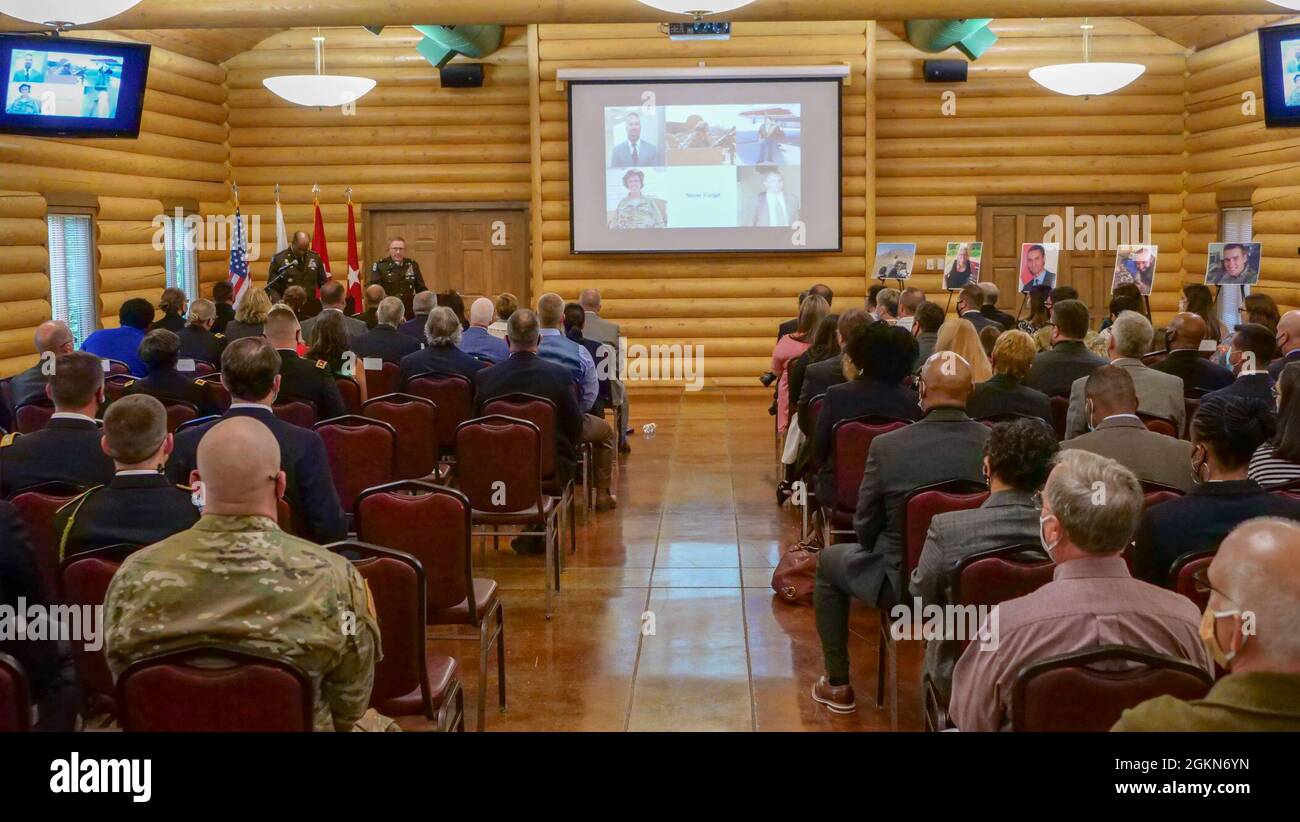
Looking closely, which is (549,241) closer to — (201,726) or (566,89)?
(566,89)

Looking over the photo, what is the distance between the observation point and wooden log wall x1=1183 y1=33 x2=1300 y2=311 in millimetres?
11508

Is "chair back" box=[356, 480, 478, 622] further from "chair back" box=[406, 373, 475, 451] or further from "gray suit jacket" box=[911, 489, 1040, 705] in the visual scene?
"chair back" box=[406, 373, 475, 451]

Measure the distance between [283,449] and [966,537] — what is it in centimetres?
235

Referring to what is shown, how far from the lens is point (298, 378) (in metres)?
6.34

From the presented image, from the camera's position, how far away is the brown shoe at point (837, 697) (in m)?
4.68

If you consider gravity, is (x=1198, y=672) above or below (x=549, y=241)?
below

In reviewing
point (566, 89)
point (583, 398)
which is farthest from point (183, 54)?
point (583, 398)

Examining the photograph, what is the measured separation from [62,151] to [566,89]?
5015mm

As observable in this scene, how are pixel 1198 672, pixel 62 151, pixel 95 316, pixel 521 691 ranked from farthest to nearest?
pixel 95 316 < pixel 62 151 < pixel 521 691 < pixel 1198 672

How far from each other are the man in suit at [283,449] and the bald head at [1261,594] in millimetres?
3095

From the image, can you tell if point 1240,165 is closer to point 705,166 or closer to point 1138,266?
point 1138,266

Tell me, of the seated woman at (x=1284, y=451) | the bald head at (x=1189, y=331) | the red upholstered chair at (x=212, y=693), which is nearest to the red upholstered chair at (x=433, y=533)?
the red upholstered chair at (x=212, y=693)
